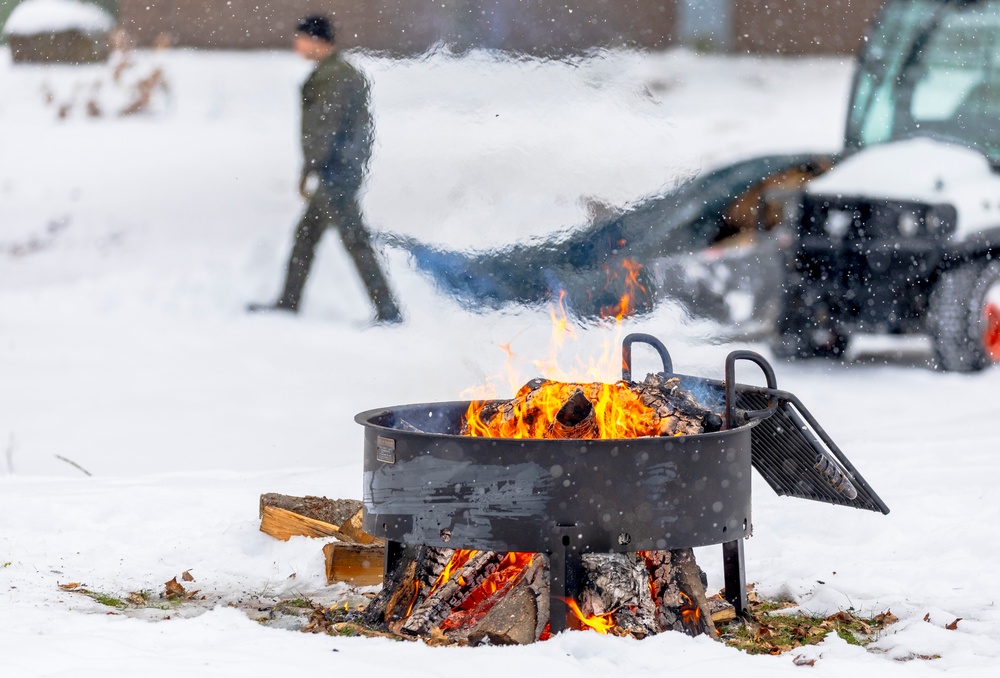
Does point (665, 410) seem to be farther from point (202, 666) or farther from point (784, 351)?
point (784, 351)

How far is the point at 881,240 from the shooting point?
8.98m

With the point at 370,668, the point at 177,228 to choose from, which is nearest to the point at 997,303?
the point at 370,668

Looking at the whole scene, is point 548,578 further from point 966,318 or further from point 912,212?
point 966,318

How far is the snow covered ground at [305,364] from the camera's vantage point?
3846 millimetres

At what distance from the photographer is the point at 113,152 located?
17797mm

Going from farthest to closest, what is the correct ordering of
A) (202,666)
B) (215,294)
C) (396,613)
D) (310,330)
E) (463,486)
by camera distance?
1. (215,294)
2. (310,330)
3. (396,613)
4. (463,486)
5. (202,666)

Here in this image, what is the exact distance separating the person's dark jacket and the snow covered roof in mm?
7422

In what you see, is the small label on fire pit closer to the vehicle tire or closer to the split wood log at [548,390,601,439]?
the split wood log at [548,390,601,439]

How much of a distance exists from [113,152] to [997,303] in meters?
13.0

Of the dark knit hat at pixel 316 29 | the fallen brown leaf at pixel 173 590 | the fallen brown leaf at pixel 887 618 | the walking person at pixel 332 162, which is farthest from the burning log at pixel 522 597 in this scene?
the dark knit hat at pixel 316 29

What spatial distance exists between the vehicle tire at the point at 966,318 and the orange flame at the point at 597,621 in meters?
6.09

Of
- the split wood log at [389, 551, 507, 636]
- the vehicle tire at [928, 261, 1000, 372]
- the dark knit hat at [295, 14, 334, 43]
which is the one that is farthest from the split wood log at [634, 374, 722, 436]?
the dark knit hat at [295, 14, 334, 43]

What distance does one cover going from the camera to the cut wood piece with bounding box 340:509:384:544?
15.6 feet

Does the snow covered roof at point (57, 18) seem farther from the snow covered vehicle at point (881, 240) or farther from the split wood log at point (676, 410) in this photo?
the split wood log at point (676, 410)
